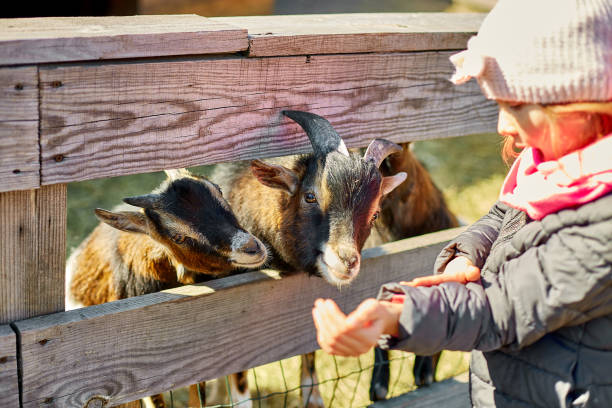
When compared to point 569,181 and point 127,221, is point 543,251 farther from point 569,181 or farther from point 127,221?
point 127,221

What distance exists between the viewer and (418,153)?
8234mm

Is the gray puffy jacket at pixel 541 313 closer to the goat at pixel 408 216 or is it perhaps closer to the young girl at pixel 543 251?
the young girl at pixel 543 251

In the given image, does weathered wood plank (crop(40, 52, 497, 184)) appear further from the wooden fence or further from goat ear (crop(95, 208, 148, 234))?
goat ear (crop(95, 208, 148, 234))

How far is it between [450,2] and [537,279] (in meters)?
10.6

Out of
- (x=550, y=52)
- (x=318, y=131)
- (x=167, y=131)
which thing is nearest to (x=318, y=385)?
(x=318, y=131)

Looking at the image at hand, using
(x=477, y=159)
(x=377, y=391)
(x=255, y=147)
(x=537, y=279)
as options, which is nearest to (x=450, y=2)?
(x=477, y=159)

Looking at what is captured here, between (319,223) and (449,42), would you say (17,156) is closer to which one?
(319,223)

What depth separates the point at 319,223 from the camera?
9.96ft

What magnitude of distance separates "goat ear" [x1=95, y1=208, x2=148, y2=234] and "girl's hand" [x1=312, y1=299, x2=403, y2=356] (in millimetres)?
1595

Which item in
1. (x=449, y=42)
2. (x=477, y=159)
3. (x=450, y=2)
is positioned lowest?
(x=477, y=159)

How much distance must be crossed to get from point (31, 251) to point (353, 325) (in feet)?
3.84

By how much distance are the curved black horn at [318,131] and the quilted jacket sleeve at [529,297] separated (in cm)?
95

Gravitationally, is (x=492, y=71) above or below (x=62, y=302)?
→ above

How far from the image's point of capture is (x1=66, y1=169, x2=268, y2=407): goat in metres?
3.13
